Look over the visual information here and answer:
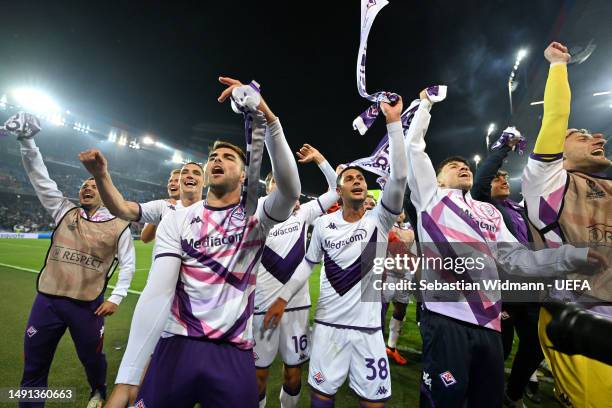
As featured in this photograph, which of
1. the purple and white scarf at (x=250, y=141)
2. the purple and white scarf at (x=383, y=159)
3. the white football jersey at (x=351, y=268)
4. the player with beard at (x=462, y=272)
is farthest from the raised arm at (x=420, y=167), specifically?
the purple and white scarf at (x=250, y=141)

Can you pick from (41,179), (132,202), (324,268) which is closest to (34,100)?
(41,179)

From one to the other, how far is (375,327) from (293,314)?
103cm

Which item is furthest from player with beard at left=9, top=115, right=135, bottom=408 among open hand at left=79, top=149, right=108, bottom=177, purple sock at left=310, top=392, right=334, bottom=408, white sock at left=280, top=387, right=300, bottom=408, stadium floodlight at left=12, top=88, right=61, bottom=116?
stadium floodlight at left=12, top=88, right=61, bottom=116

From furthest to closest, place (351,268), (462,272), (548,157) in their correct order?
(351,268)
(462,272)
(548,157)

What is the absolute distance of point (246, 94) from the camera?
1.70 meters

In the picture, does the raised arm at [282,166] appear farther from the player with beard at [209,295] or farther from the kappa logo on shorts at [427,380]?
the kappa logo on shorts at [427,380]

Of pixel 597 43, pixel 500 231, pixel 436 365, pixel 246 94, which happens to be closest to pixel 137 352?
pixel 246 94

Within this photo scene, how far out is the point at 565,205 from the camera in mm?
2004

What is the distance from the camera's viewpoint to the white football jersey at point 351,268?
3.05 m

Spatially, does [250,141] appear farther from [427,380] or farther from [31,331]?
[31,331]

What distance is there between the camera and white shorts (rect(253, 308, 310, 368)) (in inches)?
134

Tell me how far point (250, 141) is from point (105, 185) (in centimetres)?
138

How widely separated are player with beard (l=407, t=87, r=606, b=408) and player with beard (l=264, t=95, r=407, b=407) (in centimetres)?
30

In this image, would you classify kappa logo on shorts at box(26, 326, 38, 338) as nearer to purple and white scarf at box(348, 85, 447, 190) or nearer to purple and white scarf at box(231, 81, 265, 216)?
purple and white scarf at box(231, 81, 265, 216)
